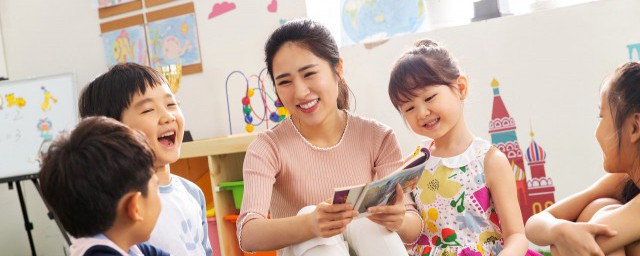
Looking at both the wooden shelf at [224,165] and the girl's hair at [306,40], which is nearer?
the girl's hair at [306,40]

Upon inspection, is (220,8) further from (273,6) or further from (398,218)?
(398,218)

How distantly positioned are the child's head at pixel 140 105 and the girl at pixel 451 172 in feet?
1.84

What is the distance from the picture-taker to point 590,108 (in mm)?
2350

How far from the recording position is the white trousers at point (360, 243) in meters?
1.29

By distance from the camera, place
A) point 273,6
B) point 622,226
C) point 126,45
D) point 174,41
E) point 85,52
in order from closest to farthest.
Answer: point 622,226 < point 273,6 < point 174,41 < point 126,45 < point 85,52

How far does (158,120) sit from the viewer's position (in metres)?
1.41

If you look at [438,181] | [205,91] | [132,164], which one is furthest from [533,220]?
[205,91]

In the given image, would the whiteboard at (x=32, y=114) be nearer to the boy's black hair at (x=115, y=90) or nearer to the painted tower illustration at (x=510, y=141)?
the boy's black hair at (x=115, y=90)

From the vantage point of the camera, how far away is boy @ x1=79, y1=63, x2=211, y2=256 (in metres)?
1.39

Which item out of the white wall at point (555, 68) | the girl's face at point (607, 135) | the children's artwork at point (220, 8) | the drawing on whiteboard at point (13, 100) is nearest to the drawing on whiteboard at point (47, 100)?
the drawing on whiteboard at point (13, 100)

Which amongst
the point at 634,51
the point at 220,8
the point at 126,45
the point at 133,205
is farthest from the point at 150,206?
the point at 126,45

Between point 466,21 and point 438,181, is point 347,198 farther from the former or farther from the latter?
point 466,21

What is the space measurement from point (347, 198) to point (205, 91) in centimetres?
217

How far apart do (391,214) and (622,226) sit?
45 cm
